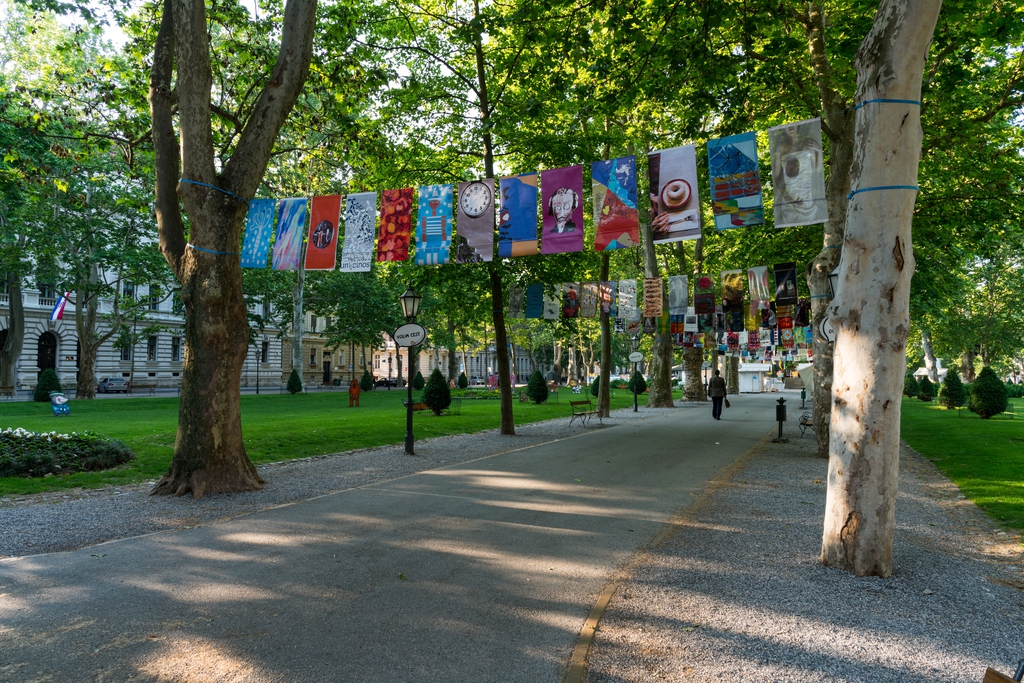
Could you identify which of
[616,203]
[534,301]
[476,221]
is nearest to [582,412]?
[534,301]

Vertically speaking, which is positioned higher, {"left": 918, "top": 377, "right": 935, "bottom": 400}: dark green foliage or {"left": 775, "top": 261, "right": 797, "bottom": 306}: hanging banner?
{"left": 775, "top": 261, "right": 797, "bottom": 306}: hanging banner

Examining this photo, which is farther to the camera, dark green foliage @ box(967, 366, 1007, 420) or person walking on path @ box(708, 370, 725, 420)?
dark green foliage @ box(967, 366, 1007, 420)

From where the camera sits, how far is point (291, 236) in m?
13.8

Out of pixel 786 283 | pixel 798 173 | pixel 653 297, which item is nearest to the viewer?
pixel 798 173

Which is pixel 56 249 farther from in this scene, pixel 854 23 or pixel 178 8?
pixel 854 23

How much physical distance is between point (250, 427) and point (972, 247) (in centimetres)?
2329

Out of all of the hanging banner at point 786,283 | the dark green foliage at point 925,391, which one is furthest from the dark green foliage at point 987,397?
the dark green foliage at point 925,391

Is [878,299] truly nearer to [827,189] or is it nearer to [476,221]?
[827,189]

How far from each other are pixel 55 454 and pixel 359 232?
23.9 ft

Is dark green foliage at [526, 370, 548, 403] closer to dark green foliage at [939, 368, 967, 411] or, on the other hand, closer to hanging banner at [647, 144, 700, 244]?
dark green foliage at [939, 368, 967, 411]

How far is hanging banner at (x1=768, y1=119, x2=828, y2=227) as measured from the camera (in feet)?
34.4

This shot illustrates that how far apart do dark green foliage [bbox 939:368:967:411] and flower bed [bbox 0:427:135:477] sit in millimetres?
34156

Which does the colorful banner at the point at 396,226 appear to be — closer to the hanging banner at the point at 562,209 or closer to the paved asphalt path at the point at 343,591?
the hanging banner at the point at 562,209

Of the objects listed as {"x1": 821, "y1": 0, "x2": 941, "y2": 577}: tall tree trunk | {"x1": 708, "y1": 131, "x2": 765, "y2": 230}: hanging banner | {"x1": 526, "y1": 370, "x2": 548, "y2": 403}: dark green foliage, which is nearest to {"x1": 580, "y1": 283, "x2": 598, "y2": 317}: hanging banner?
{"x1": 708, "y1": 131, "x2": 765, "y2": 230}: hanging banner
